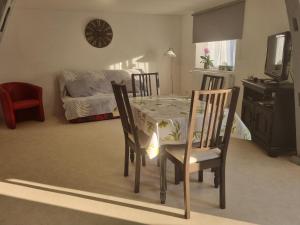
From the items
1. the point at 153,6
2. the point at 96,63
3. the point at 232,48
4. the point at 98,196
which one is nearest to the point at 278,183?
the point at 98,196

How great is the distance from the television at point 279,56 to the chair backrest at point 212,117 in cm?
153

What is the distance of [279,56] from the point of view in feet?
10.4

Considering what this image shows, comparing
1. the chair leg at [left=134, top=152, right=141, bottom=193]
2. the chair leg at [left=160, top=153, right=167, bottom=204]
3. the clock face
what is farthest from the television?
the clock face

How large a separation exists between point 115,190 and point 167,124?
2.76ft

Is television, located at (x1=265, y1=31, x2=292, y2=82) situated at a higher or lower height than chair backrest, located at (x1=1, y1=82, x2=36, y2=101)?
higher

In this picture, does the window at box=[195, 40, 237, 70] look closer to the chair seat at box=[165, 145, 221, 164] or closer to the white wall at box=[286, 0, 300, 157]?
the white wall at box=[286, 0, 300, 157]

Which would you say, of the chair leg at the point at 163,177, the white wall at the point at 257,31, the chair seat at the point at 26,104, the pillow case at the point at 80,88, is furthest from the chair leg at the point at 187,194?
the chair seat at the point at 26,104

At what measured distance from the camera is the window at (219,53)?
15.6 feet

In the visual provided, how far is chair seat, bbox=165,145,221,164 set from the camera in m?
1.99

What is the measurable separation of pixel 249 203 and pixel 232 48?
3.21 meters

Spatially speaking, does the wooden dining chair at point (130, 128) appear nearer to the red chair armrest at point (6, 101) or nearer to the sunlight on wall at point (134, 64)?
the red chair armrest at point (6, 101)

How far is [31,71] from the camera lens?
16.8 ft

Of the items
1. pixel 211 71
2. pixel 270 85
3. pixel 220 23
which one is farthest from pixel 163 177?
pixel 220 23

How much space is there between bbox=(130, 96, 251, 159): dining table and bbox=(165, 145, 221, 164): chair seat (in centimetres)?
7
